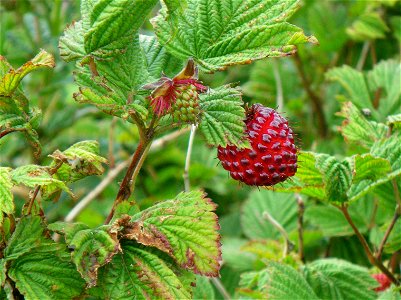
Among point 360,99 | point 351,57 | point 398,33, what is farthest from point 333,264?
point 351,57

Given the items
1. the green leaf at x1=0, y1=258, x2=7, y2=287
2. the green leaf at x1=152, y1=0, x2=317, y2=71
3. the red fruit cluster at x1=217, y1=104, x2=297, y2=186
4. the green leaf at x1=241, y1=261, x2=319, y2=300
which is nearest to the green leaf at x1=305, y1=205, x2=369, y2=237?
the green leaf at x1=241, y1=261, x2=319, y2=300

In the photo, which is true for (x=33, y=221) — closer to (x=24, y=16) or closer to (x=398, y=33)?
(x=398, y=33)

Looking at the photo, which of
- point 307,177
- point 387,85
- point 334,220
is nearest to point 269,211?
point 334,220

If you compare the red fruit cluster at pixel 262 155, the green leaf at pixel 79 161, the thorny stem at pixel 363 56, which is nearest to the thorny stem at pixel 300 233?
the red fruit cluster at pixel 262 155

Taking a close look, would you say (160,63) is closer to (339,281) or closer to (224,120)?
(224,120)

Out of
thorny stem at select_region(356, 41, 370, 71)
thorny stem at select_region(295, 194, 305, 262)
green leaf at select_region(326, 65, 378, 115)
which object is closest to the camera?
thorny stem at select_region(295, 194, 305, 262)

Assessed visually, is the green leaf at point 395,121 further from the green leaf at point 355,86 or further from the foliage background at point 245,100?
→ the foliage background at point 245,100

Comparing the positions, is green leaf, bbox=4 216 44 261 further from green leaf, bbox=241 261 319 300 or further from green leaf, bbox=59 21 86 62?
green leaf, bbox=241 261 319 300

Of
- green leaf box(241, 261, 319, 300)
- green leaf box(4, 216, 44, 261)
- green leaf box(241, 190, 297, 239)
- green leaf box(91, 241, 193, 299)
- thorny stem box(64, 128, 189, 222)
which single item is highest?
green leaf box(4, 216, 44, 261)
